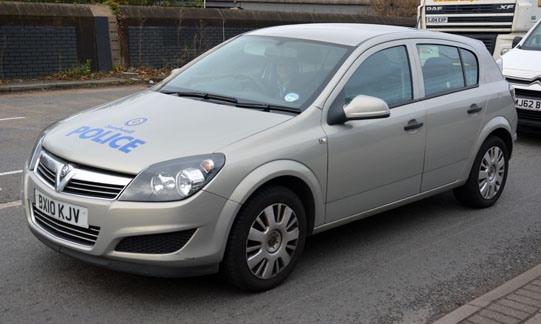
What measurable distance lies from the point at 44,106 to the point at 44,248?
8.19 metres

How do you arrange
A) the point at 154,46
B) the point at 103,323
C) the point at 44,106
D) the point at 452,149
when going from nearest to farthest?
the point at 103,323 → the point at 452,149 → the point at 44,106 → the point at 154,46

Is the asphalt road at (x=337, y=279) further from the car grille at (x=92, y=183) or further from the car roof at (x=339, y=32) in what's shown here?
the car roof at (x=339, y=32)

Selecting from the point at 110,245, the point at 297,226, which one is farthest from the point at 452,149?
the point at 110,245

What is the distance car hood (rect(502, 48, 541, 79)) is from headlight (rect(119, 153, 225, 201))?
281 inches

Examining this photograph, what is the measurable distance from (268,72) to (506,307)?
229 centimetres

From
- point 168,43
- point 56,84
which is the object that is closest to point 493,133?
point 56,84

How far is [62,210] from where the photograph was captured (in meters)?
3.92

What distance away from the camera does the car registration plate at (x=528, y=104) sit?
371 inches

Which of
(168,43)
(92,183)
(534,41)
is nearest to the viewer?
(92,183)

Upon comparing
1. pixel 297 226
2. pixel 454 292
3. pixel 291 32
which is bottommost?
pixel 454 292

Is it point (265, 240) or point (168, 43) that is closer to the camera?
point (265, 240)

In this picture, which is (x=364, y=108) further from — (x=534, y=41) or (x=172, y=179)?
(x=534, y=41)

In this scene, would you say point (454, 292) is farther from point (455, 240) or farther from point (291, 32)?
point (291, 32)

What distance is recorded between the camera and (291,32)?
535 centimetres
